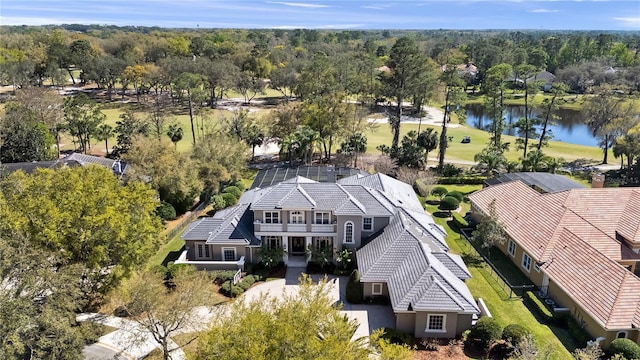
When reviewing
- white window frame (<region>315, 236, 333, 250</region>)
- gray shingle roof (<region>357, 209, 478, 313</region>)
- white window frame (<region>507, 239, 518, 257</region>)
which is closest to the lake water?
white window frame (<region>507, 239, 518, 257</region>)

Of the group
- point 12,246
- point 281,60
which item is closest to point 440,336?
point 12,246

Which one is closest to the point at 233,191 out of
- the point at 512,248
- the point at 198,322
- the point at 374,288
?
the point at 374,288

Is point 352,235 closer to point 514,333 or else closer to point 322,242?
point 322,242

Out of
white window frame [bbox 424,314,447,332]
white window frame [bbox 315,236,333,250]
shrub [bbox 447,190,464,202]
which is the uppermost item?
shrub [bbox 447,190,464,202]

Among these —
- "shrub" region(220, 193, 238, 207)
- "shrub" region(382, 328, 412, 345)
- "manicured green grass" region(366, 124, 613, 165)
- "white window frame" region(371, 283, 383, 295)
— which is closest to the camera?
"shrub" region(382, 328, 412, 345)

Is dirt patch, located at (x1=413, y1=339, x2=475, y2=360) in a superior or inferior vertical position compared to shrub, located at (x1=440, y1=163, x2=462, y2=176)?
inferior

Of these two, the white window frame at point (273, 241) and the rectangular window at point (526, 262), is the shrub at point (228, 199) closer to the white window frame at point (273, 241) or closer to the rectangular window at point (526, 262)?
the white window frame at point (273, 241)

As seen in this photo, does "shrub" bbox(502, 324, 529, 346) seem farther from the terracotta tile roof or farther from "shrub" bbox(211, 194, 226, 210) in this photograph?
"shrub" bbox(211, 194, 226, 210)
